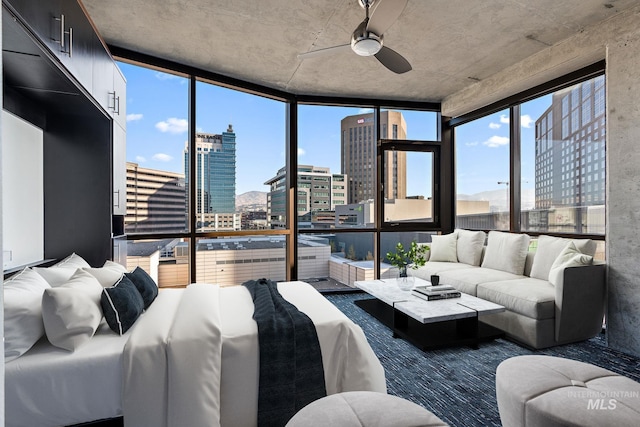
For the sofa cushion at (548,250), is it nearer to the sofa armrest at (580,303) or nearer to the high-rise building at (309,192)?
the sofa armrest at (580,303)

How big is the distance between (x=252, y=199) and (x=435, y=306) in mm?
2804

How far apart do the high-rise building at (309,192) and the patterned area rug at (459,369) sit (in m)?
2.16

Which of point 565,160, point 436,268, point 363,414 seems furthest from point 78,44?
point 565,160

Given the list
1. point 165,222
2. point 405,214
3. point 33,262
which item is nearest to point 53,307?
point 33,262

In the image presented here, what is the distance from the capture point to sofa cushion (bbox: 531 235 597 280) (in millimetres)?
3260

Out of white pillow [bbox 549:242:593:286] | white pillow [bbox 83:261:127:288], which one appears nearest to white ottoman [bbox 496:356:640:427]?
white pillow [bbox 549:242:593:286]

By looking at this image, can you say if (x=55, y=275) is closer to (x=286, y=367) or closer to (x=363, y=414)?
(x=286, y=367)

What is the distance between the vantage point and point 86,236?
2820 mm

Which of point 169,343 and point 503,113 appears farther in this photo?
point 503,113

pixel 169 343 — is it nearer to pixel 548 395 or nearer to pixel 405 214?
pixel 548 395

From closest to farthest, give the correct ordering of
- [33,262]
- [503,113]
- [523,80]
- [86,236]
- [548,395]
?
1. [548,395]
2. [33,262]
3. [86,236]
4. [523,80]
5. [503,113]

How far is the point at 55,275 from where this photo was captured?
215cm

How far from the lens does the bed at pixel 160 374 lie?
1579 millimetres

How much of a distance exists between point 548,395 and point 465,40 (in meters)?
3.27
